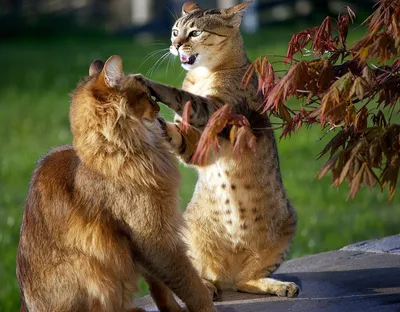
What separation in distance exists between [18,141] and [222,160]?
6.93m

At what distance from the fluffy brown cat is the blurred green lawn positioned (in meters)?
0.77

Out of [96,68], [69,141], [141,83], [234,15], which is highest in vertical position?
[234,15]

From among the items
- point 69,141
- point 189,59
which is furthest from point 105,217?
point 69,141

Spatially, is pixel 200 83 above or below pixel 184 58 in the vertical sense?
below

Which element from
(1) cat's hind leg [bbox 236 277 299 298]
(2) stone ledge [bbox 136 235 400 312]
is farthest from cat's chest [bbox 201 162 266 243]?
(2) stone ledge [bbox 136 235 400 312]

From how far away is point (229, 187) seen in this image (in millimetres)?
4613

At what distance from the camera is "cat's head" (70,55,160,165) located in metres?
3.96

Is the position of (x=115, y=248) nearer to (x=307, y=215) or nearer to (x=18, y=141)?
(x=307, y=215)

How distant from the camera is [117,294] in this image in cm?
397

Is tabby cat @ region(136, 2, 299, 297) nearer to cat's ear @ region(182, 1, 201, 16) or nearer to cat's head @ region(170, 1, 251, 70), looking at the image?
cat's head @ region(170, 1, 251, 70)

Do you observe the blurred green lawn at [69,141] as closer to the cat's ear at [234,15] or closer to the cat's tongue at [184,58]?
the cat's tongue at [184,58]

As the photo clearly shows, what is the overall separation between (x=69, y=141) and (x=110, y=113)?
661 centimetres

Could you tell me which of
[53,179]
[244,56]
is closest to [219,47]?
[244,56]

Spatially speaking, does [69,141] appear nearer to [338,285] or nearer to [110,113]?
[338,285]
